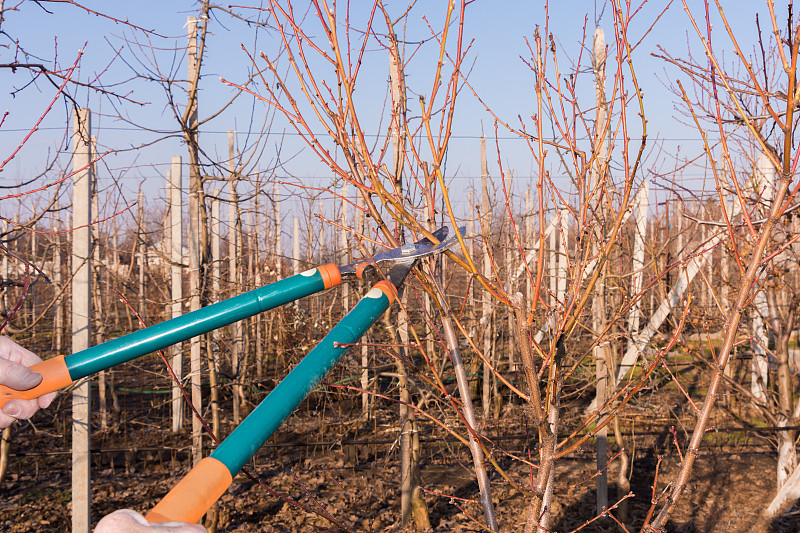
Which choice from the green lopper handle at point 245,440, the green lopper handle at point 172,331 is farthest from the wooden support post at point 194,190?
the green lopper handle at point 245,440

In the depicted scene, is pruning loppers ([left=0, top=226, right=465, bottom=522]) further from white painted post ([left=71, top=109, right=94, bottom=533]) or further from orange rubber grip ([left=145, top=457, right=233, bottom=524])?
white painted post ([left=71, top=109, right=94, bottom=533])

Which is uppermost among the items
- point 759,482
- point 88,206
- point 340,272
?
point 88,206

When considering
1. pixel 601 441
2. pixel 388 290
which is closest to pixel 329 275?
pixel 388 290

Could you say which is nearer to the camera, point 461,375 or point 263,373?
point 461,375

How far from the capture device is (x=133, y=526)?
0.85 meters

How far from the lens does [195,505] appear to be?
3.22 ft

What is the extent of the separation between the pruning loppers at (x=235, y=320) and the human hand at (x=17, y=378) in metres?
0.03

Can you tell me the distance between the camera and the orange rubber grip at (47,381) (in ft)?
5.14

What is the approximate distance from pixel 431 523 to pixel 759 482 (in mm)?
3836

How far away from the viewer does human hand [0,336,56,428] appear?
59.9 inches

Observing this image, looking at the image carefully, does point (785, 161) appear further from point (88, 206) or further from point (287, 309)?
point (287, 309)

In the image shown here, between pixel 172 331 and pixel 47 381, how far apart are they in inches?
16.2

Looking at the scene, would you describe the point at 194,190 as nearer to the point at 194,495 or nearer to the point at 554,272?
the point at 194,495

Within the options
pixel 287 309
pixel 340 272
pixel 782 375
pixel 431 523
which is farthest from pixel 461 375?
pixel 287 309
